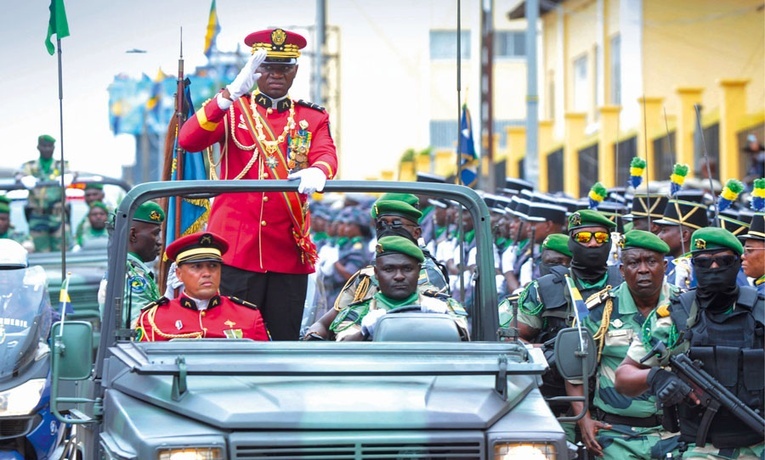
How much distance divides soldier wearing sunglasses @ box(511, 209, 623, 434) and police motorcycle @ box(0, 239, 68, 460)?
9.10 feet

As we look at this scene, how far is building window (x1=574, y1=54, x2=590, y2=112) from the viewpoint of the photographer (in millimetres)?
41969

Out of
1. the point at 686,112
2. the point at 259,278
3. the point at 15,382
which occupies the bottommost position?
the point at 15,382

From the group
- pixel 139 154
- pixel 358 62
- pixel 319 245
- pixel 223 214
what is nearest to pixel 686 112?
pixel 319 245

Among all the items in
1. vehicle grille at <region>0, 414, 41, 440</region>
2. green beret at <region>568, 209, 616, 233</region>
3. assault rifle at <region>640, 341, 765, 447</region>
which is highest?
green beret at <region>568, 209, 616, 233</region>

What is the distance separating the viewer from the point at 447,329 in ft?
22.1

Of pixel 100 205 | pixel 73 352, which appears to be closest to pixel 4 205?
pixel 100 205

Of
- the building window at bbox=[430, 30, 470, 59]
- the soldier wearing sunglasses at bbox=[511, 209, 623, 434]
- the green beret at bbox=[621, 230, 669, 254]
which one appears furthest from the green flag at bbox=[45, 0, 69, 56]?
the building window at bbox=[430, 30, 470, 59]

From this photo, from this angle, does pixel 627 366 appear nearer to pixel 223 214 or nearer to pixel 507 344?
pixel 507 344

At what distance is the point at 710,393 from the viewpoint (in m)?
7.50

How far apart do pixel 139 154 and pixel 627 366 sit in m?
58.6

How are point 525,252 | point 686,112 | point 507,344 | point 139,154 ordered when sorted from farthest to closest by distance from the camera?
point 139,154
point 686,112
point 525,252
point 507,344

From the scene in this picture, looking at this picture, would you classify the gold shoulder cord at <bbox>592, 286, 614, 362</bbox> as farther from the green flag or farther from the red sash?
the green flag

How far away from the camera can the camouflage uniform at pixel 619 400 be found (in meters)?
8.69

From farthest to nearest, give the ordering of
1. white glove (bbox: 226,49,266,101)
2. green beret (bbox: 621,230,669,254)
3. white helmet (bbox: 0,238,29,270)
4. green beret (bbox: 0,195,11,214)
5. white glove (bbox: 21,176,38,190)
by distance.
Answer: white glove (bbox: 21,176,38,190) → green beret (bbox: 0,195,11,214) → white helmet (bbox: 0,238,29,270) → green beret (bbox: 621,230,669,254) → white glove (bbox: 226,49,266,101)
